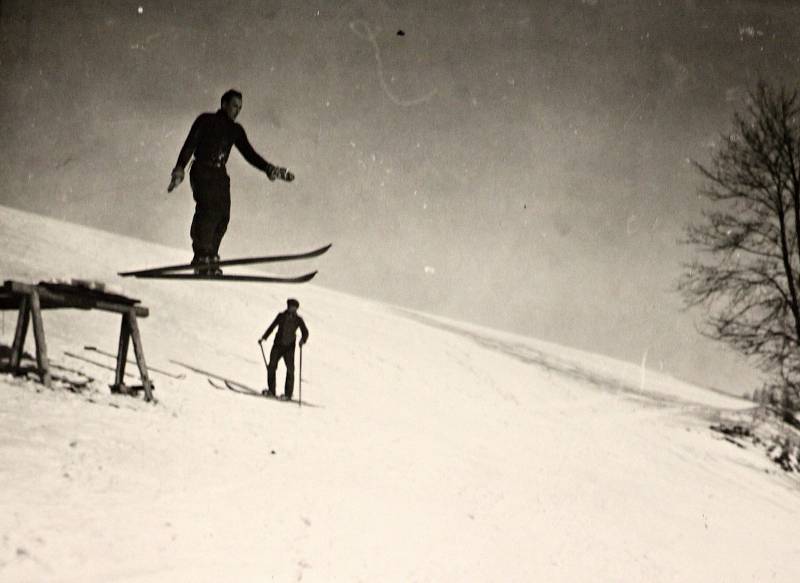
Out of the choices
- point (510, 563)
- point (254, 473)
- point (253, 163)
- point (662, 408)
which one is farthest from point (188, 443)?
point (662, 408)

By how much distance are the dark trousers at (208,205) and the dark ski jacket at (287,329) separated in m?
4.76

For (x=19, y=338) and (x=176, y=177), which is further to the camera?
(x=19, y=338)

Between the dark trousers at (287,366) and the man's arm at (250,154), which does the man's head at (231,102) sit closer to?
the man's arm at (250,154)

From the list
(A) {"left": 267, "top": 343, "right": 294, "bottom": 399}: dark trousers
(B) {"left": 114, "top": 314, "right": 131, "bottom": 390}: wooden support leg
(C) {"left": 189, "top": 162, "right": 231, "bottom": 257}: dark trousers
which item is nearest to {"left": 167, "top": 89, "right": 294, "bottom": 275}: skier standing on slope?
(C) {"left": 189, "top": 162, "right": 231, "bottom": 257}: dark trousers

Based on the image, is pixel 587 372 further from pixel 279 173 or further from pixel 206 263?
pixel 206 263

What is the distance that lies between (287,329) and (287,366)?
26.4 inches

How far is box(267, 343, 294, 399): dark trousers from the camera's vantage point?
9.11m

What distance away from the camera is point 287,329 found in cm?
973

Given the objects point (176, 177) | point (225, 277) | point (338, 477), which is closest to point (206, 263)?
point (225, 277)

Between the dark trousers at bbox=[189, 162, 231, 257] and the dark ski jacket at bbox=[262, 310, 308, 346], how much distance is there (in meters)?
4.76

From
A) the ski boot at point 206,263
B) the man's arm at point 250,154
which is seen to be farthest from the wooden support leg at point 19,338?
the man's arm at point 250,154

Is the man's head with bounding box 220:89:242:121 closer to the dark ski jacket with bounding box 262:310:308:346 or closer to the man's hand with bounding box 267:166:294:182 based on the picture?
the man's hand with bounding box 267:166:294:182

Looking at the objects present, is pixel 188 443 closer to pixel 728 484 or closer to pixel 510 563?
pixel 510 563

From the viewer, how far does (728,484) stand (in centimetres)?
984
